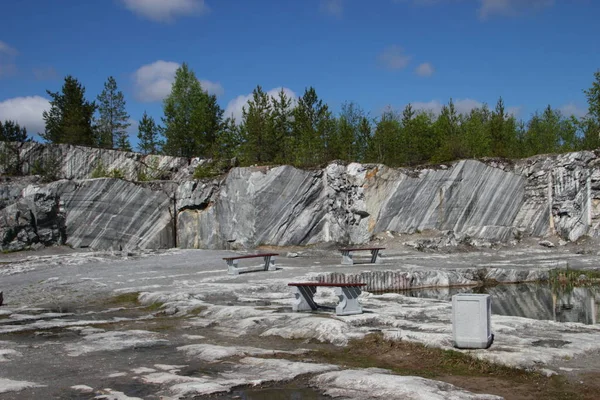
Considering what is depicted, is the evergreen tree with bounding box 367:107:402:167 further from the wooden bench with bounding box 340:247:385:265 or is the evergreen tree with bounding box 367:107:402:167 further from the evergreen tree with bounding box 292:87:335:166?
the wooden bench with bounding box 340:247:385:265

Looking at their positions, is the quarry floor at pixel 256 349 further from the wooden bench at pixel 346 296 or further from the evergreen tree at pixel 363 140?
the evergreen tree at pixel 363 140

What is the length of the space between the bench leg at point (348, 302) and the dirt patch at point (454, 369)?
207 centimetres

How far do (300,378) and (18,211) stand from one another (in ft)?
83.7

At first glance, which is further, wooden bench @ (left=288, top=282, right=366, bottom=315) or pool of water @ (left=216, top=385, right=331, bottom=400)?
wooden bench @ (left=288, top=282, right=366, bottom=315)

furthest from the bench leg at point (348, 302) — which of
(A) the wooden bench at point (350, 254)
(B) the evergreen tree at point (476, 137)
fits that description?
(B) the evergreen tree at point (476, 137)

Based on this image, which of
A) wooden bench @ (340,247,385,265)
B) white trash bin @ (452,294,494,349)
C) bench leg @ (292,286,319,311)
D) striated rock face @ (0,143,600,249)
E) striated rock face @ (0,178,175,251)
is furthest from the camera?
striated rock face @ (0,143,600,249)

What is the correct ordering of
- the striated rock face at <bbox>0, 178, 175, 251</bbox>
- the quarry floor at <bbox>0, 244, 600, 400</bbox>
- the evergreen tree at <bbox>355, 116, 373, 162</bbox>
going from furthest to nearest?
the evergreen tree at <bbox>355, 116, 373, 162</bbox> → the striated rock face at <bbox>0, 178, 175, 251</bbox> → the quarry floor at <bbox>0, 244, 600, 400</bbox>

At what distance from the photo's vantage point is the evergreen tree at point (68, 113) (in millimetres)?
45500

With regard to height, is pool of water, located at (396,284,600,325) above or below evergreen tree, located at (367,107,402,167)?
below

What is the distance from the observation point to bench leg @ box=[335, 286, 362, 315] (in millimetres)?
11836

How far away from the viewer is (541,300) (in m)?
16.8

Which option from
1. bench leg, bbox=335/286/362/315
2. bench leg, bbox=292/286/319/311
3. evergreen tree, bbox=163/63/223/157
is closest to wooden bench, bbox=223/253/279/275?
bench leg, bbox=292/286/319/311

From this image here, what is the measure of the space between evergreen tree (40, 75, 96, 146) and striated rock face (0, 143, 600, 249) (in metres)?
14.7

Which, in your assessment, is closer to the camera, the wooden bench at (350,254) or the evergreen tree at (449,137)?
the wooden bench at (350,254)
